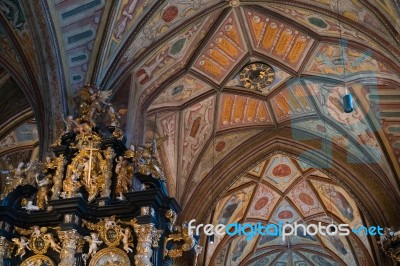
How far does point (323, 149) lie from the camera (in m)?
16.9

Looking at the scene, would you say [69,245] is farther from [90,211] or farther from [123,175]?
[123,175]

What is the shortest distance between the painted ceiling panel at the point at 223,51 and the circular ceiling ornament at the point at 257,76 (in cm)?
48

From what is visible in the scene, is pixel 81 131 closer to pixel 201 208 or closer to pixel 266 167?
pixel 201 208

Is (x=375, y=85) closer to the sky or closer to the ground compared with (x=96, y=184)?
closer to the sky

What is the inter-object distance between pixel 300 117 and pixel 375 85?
2.87 m

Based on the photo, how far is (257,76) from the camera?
50.8 feet

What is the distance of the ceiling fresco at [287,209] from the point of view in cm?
1934

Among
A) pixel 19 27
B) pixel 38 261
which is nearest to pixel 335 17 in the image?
pixel 19 27

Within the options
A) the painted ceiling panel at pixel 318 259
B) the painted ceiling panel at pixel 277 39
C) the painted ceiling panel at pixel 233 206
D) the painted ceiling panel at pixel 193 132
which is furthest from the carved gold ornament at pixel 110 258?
the painted ceiling panel at pixel 318 259

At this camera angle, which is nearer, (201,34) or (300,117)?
(201,34)

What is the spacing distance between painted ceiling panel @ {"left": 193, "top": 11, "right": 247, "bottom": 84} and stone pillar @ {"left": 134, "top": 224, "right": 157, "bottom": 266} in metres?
6.58

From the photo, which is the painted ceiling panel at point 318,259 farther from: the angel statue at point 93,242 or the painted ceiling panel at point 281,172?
the angel statue at point 93,242

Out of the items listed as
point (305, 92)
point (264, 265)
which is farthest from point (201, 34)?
point (264, 265)

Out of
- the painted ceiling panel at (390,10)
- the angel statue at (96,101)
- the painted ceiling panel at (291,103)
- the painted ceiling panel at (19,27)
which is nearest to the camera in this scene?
the painted ceiling panel at (390,10)
